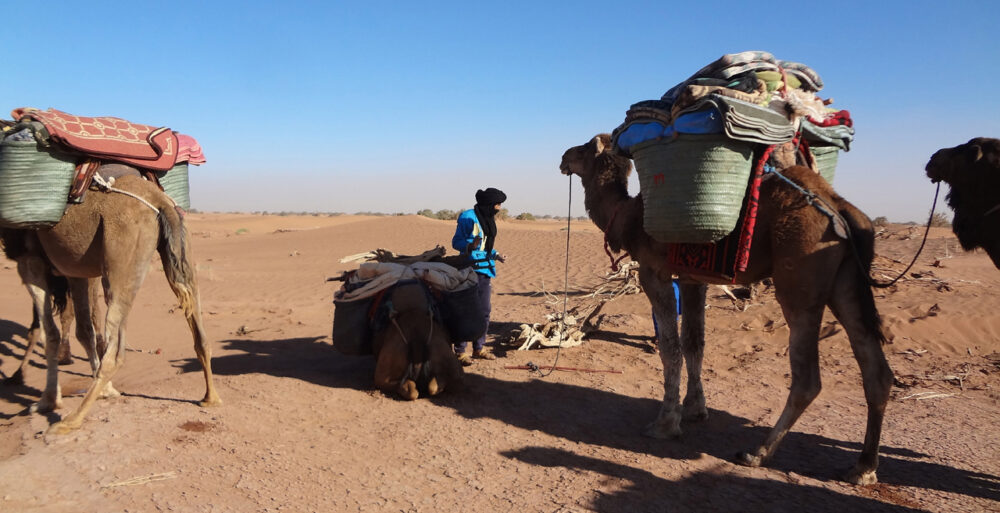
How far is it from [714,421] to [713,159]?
8.27ft

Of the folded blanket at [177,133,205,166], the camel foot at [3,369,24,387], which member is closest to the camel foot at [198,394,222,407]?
the folded blanket at [177,133,205,166]

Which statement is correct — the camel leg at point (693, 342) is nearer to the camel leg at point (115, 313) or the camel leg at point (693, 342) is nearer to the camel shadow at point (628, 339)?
the camel shadow at point (628, 339)

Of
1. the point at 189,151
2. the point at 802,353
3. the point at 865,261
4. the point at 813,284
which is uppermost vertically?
the point at 189,151

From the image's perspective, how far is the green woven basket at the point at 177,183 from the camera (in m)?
6.05

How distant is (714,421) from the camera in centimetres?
541

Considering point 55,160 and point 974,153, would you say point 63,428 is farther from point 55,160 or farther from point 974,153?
point 974,153

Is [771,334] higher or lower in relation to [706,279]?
lower

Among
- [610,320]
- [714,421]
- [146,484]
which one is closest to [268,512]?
[146,484]

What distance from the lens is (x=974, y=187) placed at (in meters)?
3.78

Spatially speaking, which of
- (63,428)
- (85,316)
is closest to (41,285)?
(85,316)

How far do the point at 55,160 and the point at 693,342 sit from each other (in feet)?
18.7

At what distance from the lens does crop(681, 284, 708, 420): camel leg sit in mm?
5359

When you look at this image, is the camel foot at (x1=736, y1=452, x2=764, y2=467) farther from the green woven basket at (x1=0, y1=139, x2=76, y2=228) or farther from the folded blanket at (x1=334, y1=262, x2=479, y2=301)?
the green woven basket at (x1=0, y1=139, x2=76, y2=228)

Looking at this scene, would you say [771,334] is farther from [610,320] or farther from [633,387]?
[633,387]
